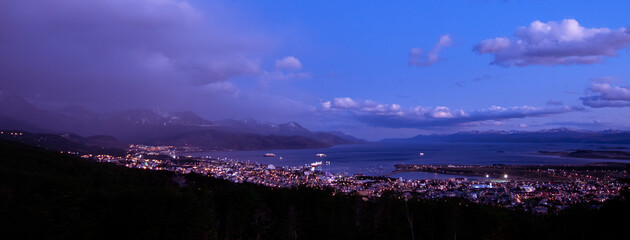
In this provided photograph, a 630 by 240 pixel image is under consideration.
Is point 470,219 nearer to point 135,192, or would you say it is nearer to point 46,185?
point 135,192

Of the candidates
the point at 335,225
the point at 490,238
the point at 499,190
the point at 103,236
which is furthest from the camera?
the point at 499,190

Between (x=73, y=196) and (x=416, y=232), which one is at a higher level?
(x=73, y=196)

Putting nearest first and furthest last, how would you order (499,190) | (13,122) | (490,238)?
1. (490,238)
2. (499,190)
3. (13,122)

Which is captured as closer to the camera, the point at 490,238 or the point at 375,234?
the point at 490,238

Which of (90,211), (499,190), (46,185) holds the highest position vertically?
(46,185)

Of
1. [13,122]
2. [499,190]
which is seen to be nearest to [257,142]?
[13,122]

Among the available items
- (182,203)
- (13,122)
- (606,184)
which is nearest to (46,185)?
(182,203)
